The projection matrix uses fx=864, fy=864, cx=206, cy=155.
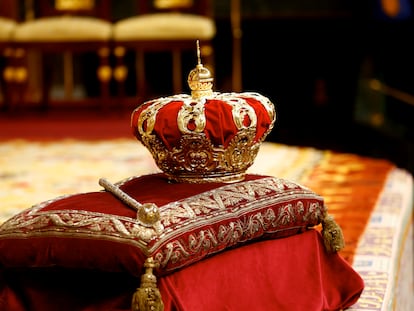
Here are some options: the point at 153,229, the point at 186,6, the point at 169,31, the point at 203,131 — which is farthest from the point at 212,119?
the point at 186,6

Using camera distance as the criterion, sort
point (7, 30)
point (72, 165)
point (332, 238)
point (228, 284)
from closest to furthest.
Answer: point (228, 284), point (332, 238), point (72, 165), point (7, 30)

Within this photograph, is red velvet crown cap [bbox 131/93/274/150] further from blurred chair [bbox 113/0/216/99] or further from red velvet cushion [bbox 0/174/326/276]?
blurred chair [bbox 113/0/216/99]

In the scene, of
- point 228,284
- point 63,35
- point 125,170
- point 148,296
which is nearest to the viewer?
point 148,296

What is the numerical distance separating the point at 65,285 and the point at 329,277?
25.6 inches

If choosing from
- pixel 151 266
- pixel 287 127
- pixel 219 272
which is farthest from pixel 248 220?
pixel 287 127

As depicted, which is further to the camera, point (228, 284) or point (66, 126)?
point (66, 126)

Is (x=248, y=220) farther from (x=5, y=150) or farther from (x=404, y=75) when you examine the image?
(x=404, y=75)

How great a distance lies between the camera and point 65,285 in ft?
5.85

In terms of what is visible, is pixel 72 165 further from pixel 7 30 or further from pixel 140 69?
pixel 140 69

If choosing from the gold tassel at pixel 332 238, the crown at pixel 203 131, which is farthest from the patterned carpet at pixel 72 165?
the gold tassel at pixel 332 238

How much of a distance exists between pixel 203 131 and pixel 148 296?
46 centimetres

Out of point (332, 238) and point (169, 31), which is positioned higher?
point (332, 238)

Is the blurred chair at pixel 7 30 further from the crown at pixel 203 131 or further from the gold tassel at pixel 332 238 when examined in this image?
the gold tassel at pixel 332 238

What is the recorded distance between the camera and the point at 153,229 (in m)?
1.65
